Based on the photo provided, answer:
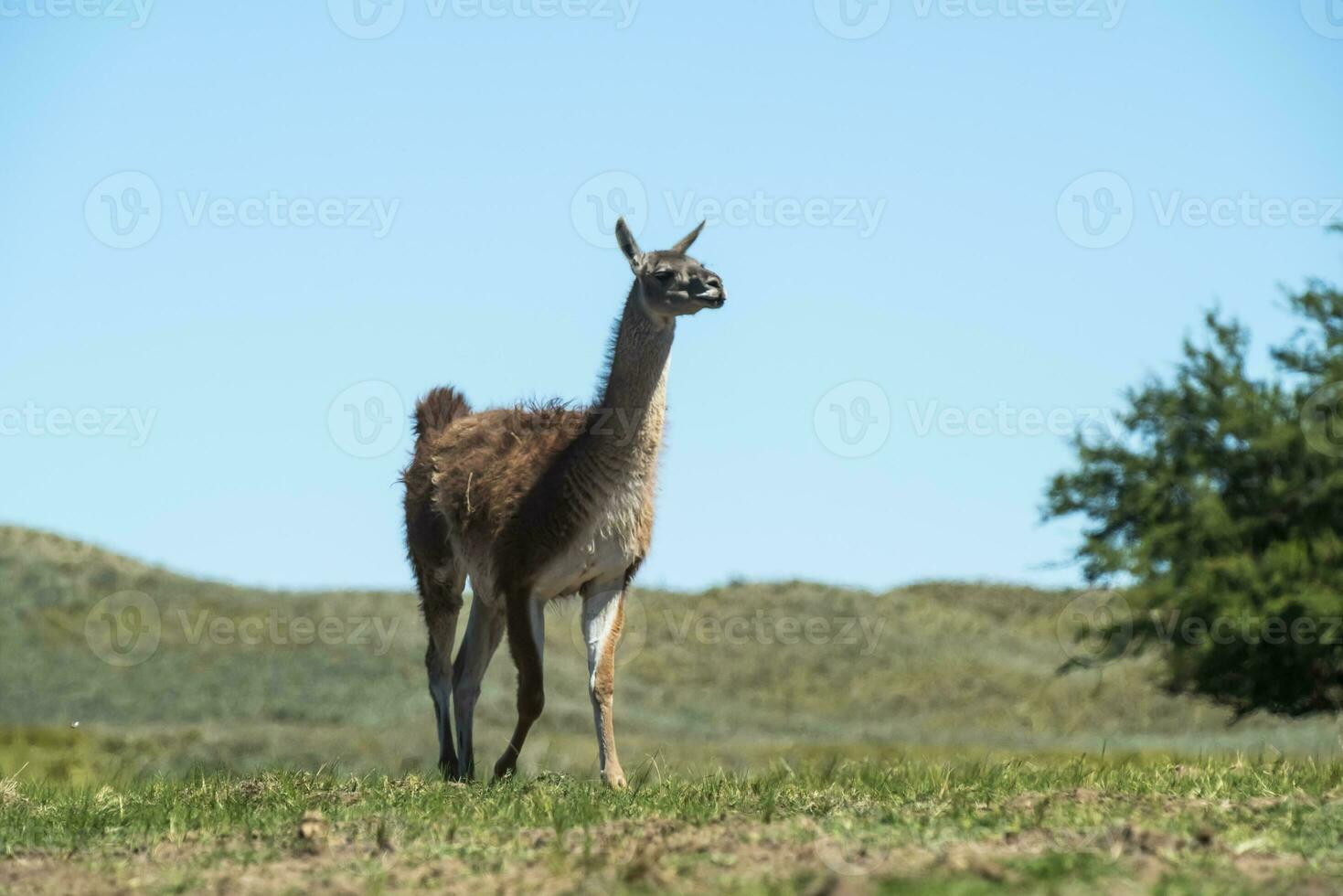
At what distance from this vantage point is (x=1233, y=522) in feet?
103

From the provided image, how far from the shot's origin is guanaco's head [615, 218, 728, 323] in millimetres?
11039

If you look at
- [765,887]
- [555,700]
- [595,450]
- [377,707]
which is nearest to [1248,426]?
[555,700]

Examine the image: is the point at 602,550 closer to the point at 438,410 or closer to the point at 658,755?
the point at 658,755

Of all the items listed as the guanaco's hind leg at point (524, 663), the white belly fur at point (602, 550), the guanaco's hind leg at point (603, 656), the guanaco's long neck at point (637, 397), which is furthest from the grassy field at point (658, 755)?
the guanaco's long neck at point (637, 397)

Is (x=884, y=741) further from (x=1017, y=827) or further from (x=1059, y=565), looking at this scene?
(x=1017, y=827)

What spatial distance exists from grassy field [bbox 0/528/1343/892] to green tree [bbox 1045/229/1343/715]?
2052 millimetres

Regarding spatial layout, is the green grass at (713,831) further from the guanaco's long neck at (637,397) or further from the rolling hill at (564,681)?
the rolling hill at (564,681)

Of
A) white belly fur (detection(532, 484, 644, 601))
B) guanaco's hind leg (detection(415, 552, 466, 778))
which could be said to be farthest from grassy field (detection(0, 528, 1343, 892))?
white belly fur (detection(532, 484, 644, 601))

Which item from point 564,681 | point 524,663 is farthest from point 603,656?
point 564,681

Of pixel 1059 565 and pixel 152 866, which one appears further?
pixel 1059 565

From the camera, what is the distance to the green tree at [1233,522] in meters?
29.5

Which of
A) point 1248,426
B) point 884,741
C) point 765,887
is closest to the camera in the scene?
point 765,887

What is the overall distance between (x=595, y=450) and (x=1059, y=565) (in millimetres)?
23435

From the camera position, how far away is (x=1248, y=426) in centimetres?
3167
